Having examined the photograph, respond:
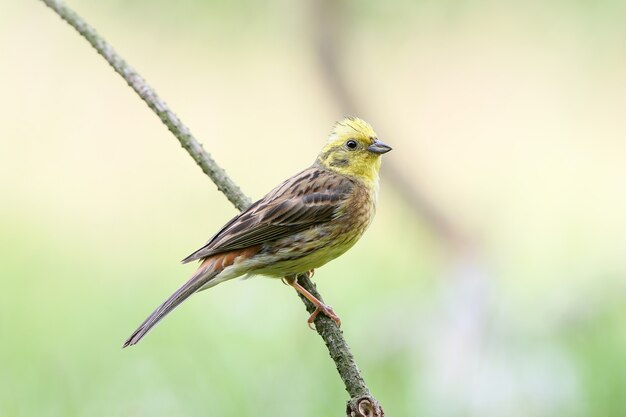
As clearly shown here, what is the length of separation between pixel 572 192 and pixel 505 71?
3.67 ft

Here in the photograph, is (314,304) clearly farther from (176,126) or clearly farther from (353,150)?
(353,150)

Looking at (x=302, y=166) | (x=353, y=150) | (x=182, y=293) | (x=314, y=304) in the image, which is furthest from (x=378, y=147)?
(x=302, y=166)

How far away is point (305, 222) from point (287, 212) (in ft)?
0.25

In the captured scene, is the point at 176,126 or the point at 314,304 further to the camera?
the point at 314,304

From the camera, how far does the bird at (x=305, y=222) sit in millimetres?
3611

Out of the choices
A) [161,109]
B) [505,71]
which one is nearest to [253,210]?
[161,109]

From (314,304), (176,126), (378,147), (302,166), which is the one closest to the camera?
(176,126)

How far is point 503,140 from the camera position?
7.87 m

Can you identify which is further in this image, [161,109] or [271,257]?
[271,257]

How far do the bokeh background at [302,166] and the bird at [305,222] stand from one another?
93 cm

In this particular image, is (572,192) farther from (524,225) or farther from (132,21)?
(132,21)

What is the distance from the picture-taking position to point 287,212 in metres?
3.84

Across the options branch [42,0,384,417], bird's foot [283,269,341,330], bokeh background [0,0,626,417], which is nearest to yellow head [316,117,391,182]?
bird's foot [283,269,341,330]

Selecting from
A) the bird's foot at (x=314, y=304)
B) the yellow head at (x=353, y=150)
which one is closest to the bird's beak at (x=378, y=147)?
the yellow head at (x=353, y=150)
